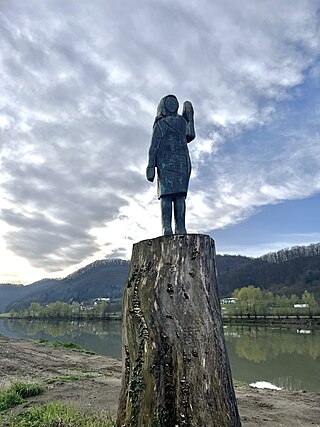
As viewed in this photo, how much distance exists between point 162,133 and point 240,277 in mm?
104605

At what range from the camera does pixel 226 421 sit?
3.85 meters

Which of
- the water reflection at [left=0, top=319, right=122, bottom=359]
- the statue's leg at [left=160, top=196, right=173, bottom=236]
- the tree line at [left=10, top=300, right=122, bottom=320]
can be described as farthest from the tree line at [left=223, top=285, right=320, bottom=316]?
the statue's leg at [left=160, top=196, right=173, bottom=236]

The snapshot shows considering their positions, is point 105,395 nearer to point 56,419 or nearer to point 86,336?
point 56,419

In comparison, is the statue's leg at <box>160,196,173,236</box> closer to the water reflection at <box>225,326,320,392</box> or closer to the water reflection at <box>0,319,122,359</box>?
the water reflection at <box>225,326,320,392</box>

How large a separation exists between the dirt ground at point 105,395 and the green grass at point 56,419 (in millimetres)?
838

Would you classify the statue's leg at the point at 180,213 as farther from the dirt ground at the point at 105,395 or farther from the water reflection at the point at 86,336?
the water reflection at the point at 86,336

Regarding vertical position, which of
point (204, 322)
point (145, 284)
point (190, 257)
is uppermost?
point (190, 257)

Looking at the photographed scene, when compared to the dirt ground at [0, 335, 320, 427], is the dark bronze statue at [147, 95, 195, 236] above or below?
above

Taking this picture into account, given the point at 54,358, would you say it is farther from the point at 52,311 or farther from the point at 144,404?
the point at 52,311

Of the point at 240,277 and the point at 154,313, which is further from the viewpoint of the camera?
the point at 240,277

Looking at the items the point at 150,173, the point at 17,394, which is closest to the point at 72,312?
the point at 17,394

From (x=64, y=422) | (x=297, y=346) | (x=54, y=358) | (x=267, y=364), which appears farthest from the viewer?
(x=297, y=346)

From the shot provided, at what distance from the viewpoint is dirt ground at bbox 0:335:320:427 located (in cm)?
652

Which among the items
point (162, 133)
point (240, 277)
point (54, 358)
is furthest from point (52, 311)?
point (162, 133)
